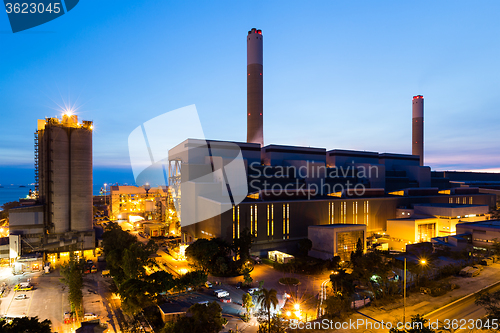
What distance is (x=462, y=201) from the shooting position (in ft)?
277

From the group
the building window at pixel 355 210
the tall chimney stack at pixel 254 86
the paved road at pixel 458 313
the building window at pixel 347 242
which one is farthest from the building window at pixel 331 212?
the paved road at pixel 458 313

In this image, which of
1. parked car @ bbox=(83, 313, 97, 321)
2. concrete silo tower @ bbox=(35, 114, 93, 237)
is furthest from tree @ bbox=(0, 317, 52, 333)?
concrete silo tower @ bbox=(35, 114, 93, 237)

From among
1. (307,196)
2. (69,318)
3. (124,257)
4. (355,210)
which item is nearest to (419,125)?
(355,210)

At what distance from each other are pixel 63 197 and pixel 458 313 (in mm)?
62551

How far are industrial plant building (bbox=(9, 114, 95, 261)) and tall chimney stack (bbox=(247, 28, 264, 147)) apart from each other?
40.6 meters

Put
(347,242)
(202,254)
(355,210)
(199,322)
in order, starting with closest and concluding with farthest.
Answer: (199,322) → (202,254) → (347,242) → (355,210)

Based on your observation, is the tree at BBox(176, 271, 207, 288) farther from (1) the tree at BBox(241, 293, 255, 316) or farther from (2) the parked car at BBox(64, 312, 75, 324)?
(2) the parked car at BBox(64, 312, 75, 324)

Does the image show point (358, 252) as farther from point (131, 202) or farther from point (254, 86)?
point (131, 202)

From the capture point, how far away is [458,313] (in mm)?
26656

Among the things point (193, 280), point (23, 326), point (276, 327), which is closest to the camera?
point (23, 326)

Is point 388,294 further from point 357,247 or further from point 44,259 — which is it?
point 44,259

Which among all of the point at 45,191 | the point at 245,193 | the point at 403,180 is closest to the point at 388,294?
the point at 245,193

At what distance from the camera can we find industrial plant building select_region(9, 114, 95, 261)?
52344mm

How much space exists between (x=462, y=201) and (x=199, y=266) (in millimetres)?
81612
